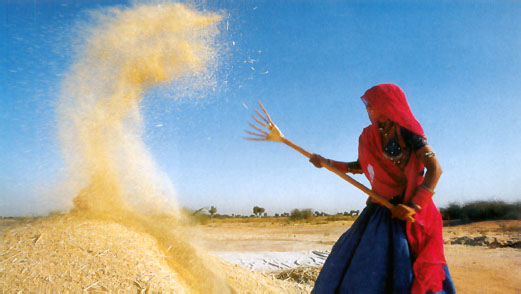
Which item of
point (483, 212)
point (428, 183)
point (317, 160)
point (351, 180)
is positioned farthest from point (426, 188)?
point (483, 212)

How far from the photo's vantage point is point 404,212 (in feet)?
6.09

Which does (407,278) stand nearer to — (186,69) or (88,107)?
(186,69)

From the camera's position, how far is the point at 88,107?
4098 millimetres

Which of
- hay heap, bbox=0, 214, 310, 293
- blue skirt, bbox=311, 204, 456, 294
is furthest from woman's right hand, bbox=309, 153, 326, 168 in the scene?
hay heap, bbox=0, 214, 310, 293

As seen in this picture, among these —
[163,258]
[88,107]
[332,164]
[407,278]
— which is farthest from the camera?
[88,107]

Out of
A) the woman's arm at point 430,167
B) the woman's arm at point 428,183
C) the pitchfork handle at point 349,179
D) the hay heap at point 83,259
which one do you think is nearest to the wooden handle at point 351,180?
the pitchfork handle at point 349,179

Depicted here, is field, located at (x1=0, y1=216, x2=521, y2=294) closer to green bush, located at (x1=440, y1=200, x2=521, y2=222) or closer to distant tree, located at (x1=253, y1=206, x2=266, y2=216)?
green bush, located at (x1=440, y1=200, x2=521, y2=222)

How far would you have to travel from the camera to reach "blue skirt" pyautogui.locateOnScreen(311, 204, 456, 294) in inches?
73.0

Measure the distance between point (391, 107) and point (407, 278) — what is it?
96cm

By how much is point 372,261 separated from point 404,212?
33 cm

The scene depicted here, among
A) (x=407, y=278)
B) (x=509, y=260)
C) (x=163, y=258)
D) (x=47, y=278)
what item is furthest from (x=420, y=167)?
(x=509, y=260)

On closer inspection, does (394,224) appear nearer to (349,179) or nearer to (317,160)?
(349,179)

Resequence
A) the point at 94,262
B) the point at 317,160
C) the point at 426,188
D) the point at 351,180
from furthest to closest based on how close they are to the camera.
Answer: the point at 94,262, the point at 317,160, the point at 351,180, the point at 426,188


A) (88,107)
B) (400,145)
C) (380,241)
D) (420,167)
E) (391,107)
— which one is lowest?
(380,241)
